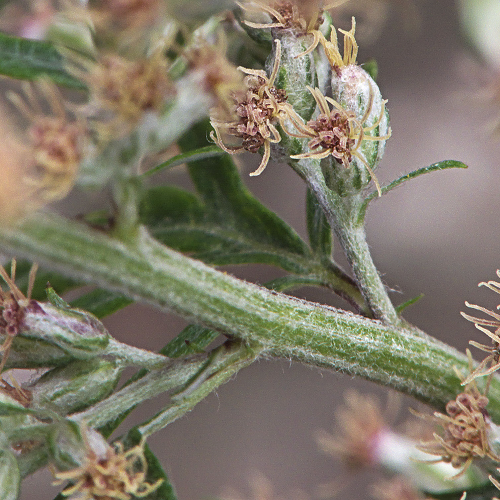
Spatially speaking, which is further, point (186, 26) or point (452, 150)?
point (452, 150)

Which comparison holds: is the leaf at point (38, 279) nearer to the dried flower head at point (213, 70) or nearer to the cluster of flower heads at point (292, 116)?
the cluster of flower heads at point (292, 116)

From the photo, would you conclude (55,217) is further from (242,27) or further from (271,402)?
(271,402)

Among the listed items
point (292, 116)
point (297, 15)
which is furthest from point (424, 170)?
point (297, 15)

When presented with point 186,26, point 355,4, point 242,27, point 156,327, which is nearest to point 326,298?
point 156,327

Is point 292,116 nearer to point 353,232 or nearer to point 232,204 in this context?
point 353,232

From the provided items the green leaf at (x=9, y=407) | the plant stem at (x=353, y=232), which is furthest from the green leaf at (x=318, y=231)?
the green leaf at (x=9, y=407)

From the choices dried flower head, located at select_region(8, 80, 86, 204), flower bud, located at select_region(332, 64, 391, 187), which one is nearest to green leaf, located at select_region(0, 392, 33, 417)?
dried flower head, located at select_region(8, 80, 86, 204)
